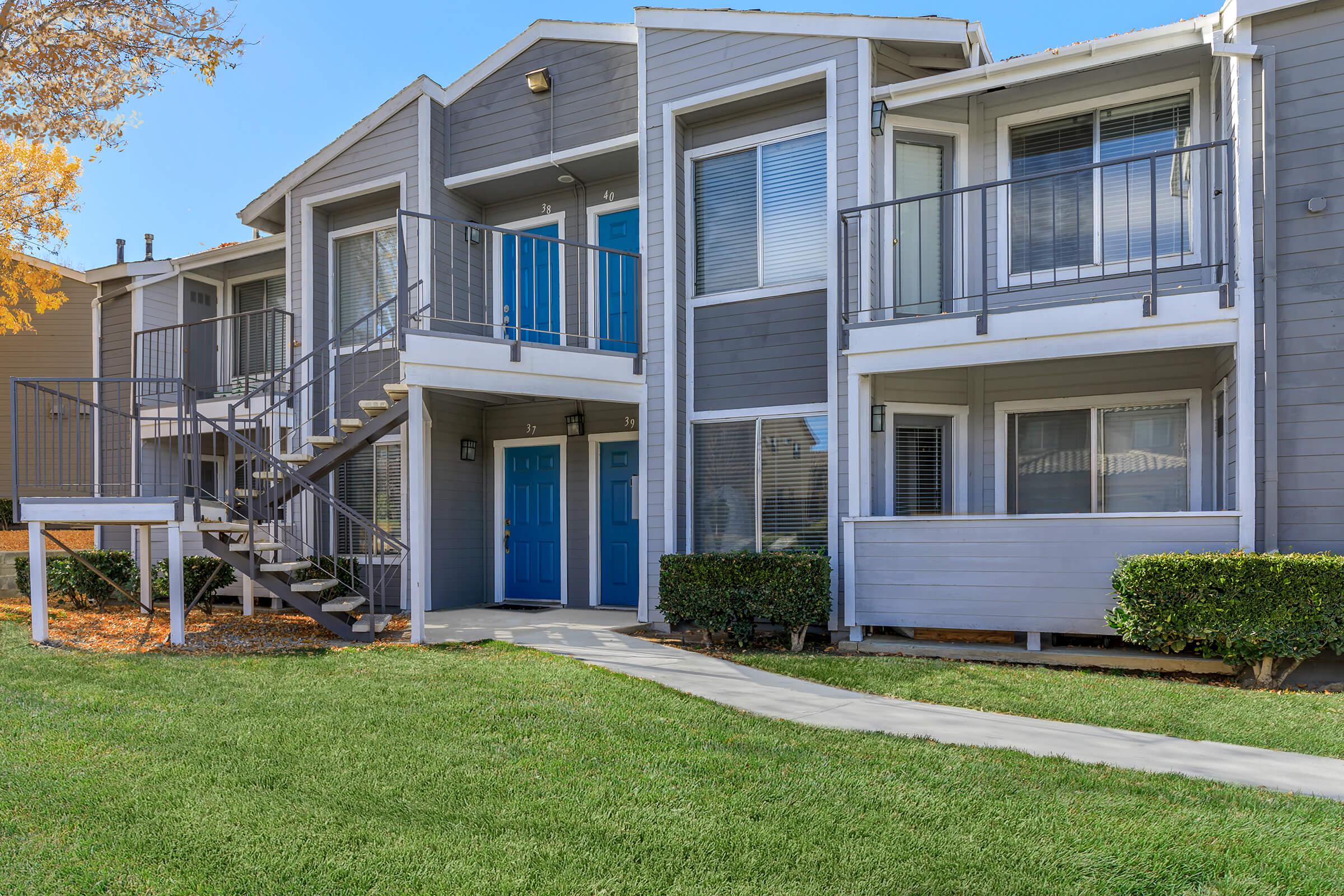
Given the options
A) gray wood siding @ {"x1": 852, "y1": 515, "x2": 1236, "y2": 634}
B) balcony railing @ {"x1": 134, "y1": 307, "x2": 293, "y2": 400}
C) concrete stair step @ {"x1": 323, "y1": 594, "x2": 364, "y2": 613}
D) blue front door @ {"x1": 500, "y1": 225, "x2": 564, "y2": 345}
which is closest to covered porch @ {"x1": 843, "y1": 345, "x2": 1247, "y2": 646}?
gray wood siding @ {"x1": 852, "y1": 515, "x2": 1236, "y2": 634}

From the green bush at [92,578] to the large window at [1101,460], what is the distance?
11116 millimetres

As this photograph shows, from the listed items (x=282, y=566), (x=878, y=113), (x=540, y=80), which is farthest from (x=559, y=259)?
(x=282, y=566)

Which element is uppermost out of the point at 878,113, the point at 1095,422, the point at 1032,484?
the point at 878,113

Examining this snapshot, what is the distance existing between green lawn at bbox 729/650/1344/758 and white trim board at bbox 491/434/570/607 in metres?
3.82

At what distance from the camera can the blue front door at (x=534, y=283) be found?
10.9m

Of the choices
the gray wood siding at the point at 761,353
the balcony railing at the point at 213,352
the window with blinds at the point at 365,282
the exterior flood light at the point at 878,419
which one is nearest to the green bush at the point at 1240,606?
the exterior flood light at the point at 878,419

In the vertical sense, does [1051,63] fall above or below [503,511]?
above

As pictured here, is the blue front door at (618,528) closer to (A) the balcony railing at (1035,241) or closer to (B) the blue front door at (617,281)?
(B) the blue front door at (617,281)

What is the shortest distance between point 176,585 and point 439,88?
6.68 metres

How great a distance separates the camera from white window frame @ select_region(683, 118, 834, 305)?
872cm

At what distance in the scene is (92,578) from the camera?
11.0 metres

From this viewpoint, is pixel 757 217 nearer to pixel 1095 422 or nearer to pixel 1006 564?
pixel 1095 422

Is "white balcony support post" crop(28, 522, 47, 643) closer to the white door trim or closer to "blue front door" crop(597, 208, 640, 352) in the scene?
the white door trim

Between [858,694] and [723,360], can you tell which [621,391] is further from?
[858,694]
